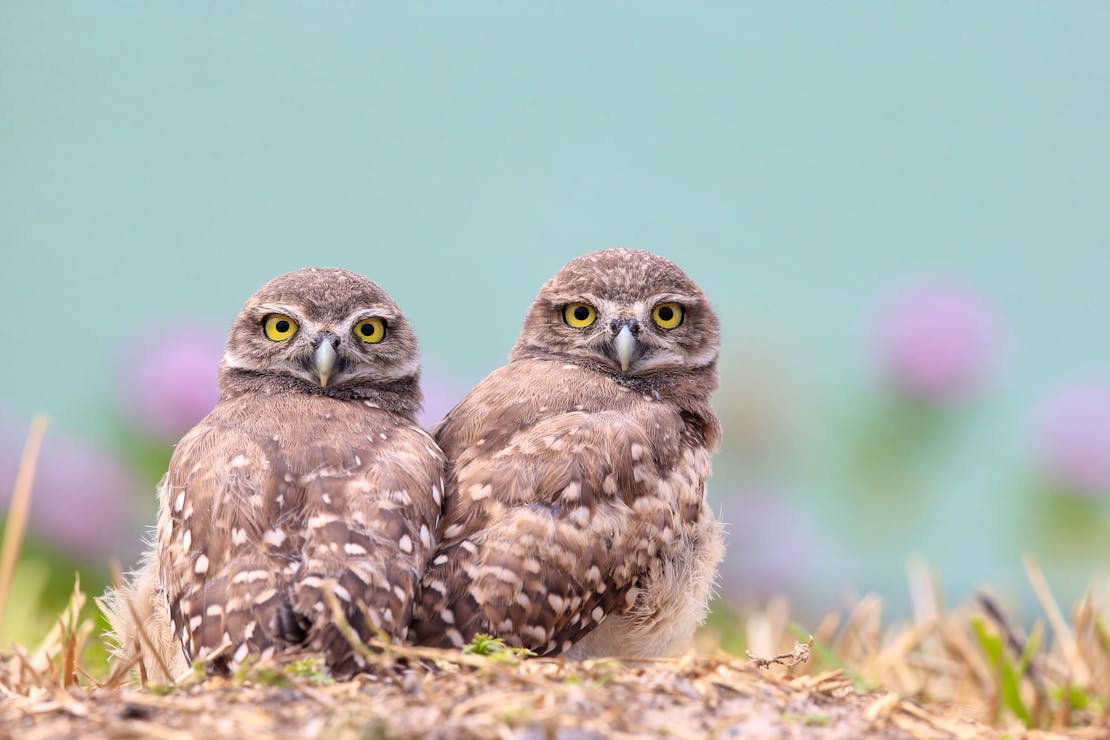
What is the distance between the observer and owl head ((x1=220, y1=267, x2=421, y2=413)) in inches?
154

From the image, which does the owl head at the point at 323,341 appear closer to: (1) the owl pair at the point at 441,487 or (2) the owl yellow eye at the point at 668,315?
(1) the owl pair at the point at 441,487

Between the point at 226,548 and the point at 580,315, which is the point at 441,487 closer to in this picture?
the point at 226,548

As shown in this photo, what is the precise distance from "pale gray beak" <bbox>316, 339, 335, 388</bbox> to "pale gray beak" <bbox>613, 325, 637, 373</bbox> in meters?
0.95

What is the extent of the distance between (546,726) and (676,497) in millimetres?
1586

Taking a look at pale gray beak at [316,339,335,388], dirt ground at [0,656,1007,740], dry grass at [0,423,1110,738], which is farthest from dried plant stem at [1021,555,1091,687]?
pale gray beak at [316,339,335,388]

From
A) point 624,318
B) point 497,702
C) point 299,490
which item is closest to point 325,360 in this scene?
point 299,490

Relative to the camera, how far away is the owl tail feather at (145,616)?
3.56m

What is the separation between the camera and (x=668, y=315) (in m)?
4.39

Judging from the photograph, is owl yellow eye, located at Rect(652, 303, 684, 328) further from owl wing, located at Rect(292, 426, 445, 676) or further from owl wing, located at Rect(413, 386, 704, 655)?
owl wing, located at Rect(292, 426, 445, 676)

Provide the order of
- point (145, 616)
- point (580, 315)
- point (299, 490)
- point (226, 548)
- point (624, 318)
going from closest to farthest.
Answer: point (226, 548)
point (299, 490)
point (145, 616)
point (624, 318)
point (580, 315)

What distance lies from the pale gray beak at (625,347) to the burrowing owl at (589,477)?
0.01m

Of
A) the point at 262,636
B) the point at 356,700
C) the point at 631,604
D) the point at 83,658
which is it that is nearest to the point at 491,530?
the point at 631,604

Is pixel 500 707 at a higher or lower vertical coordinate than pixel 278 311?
lower

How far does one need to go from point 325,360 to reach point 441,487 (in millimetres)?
614
